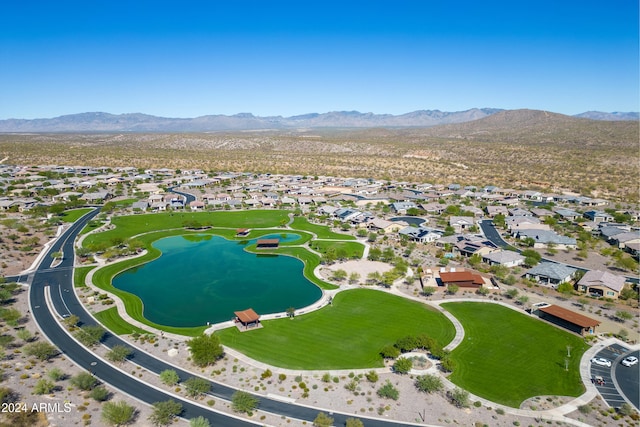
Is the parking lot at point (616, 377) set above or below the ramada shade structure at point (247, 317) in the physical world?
below

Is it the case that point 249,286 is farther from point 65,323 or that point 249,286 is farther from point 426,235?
point 426,235

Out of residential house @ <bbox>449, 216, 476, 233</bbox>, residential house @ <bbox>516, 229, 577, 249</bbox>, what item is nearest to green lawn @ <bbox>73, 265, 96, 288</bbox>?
residential house @ <bbox>449, 216, 476, 233</bbox>

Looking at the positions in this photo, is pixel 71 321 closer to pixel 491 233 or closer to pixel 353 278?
pixel 353 278

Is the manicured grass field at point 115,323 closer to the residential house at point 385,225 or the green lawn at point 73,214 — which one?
the residential house at point 385,225

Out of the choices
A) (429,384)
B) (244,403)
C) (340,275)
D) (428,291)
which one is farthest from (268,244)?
(429,384)

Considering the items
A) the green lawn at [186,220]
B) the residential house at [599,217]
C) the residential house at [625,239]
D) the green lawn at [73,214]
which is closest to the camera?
the residential house at [625,239]

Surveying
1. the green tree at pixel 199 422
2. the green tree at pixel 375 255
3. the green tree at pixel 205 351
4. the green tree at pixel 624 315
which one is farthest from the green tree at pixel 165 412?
the green tree at pixel 624 315
